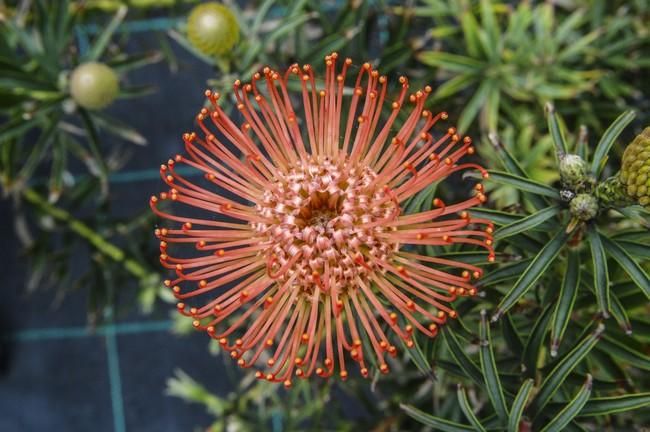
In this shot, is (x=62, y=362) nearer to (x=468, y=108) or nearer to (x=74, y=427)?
(x=74, y=427)

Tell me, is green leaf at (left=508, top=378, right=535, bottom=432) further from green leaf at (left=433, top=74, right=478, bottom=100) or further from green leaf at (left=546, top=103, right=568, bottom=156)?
green leaf at (left=433, top=74, right=478, bottom=100)

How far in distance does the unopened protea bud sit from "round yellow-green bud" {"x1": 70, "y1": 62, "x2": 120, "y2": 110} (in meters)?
0.95

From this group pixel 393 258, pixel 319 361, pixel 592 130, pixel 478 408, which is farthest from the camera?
pixel 592 130

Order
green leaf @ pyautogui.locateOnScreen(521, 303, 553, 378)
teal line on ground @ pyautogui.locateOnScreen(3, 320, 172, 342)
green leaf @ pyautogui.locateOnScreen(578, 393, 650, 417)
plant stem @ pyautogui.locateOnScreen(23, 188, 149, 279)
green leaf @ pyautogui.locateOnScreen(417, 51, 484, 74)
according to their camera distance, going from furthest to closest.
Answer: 1. teal line on ground @ pyautogui.locateOnScreen(3, 320, 172, 342)
2. plant stem @ pyautogui.locateOnScreen(23, 188, 149, 279)
3. green leaf @ pyautogui.locateOnScreen(417, 51, 484, 74)
4. green leaf @ pyautogui.locateOnScreen(521, 303, 553, 378)
5. green leaf @ pyautogui.locateOnScreen(578, 393, 650, 417)

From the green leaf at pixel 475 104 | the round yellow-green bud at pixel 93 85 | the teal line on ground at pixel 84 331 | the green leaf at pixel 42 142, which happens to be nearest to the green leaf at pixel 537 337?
the green leaf at pixel 475 104

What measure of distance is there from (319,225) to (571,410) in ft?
1.43

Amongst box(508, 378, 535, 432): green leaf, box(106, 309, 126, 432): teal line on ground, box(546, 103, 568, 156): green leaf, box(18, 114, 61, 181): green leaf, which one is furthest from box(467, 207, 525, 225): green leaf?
box(106, 309, 126, 432): teal line on ground

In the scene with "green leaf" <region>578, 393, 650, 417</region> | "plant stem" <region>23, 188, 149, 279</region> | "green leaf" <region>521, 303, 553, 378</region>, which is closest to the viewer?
"green leaf" <region>578, 393, 650, 417</region>

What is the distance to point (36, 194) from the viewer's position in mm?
2029

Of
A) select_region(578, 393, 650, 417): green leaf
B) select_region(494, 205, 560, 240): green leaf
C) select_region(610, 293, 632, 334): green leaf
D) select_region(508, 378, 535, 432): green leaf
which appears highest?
select_region(494, 205, 560, 240): green leaf

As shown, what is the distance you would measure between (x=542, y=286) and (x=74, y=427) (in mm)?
2105

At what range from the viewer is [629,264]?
0.97 m

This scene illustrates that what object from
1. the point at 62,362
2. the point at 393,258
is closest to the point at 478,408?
the point at 393,258

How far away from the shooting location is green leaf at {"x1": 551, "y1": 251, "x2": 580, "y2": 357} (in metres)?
0.98
